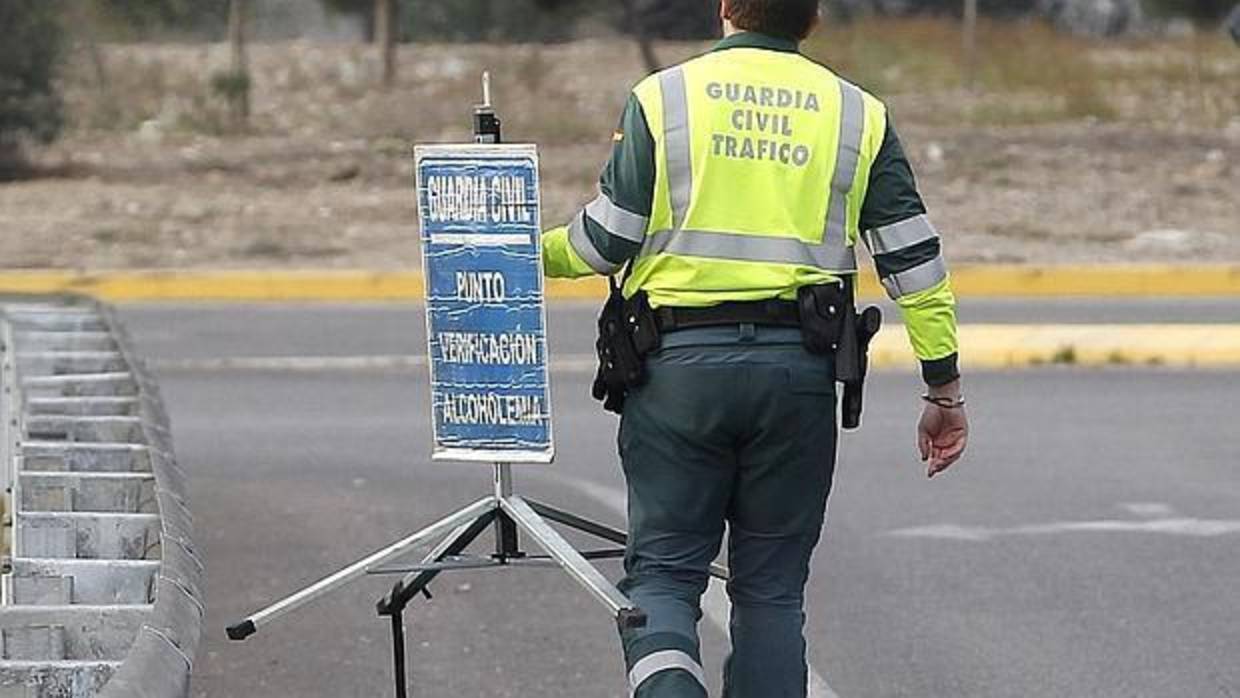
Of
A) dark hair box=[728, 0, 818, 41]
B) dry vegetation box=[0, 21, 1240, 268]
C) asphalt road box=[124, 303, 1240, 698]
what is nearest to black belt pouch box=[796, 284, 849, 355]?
dark hair box=[728, 0, 818, 41]

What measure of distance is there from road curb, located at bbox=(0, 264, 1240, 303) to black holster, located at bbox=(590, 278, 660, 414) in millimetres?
13473

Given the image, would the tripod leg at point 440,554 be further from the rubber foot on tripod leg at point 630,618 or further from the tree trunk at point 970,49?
the tree trunk at point 970,49

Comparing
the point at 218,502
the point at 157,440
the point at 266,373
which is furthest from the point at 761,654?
the point at 266,373

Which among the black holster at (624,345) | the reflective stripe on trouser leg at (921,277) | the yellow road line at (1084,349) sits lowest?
the yellow road line at (1084,349)

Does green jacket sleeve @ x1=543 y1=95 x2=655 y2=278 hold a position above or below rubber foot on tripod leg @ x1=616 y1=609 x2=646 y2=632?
above

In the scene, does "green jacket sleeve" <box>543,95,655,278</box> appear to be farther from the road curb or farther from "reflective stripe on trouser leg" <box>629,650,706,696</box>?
the road curb

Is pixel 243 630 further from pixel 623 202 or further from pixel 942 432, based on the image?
pixel 942 432

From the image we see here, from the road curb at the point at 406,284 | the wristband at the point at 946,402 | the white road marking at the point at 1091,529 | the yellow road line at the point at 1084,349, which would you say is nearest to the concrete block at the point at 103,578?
the wristband at the point at 946,402

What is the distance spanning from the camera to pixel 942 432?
5492mm

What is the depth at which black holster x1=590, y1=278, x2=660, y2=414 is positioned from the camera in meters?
5.26

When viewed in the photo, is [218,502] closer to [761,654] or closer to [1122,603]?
[1122,603]

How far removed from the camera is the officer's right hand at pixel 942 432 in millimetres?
5465

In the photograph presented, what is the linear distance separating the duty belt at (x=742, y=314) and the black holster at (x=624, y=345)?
0.07 metres

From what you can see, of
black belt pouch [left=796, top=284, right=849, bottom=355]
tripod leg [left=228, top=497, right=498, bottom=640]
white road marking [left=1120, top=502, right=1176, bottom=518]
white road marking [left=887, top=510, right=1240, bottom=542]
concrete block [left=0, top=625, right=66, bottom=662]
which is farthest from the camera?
white road marking [left=1120, top=502, right=1176, bottom=518]
